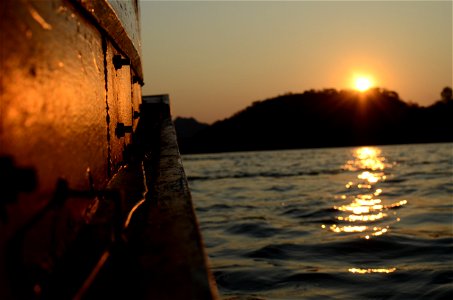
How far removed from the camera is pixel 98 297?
1639 mm

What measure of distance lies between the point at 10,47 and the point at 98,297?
780 mm

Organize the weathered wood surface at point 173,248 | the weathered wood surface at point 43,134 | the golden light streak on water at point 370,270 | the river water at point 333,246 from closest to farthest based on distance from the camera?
the weathered wood surface at point 43,134 → the weathered wood surface at point 173,248 → the river water at point 333,246 → the golden light streak on water at point 370,270

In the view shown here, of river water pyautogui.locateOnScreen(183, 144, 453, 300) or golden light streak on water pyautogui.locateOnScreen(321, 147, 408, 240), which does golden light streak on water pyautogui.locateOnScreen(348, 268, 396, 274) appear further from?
golden light streak on water pyautogui.locateOnScreen(321, 147, 408, 240)

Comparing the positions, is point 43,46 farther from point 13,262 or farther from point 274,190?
point 274,190

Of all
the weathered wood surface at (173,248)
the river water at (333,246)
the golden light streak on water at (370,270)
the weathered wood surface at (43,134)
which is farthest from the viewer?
the golden light streak on water at (370,270)

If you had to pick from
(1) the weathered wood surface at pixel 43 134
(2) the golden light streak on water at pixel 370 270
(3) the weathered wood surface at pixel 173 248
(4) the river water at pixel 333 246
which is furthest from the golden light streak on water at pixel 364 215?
(1) the weathered wood surface at pixel 43 134

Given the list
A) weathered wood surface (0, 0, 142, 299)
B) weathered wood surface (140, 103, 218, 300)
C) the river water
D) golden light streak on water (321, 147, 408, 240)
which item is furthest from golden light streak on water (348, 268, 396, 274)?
weathered wood surface (0, 0, 142, 299)

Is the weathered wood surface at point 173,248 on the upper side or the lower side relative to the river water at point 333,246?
upper

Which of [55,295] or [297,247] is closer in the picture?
[55,295]

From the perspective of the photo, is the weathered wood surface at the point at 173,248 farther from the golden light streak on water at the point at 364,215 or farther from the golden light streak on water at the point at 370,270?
the golden light streak on water at the point at 364,215

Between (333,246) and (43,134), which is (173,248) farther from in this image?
(333,246)

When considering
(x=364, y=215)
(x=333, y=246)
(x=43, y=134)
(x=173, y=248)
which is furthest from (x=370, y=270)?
(x=43, y=134)

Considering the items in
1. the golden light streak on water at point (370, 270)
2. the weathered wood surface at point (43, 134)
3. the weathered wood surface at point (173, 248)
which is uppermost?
the weathered wood surface at point (43, 134)

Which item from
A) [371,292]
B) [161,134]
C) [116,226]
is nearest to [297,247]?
[371,292]
